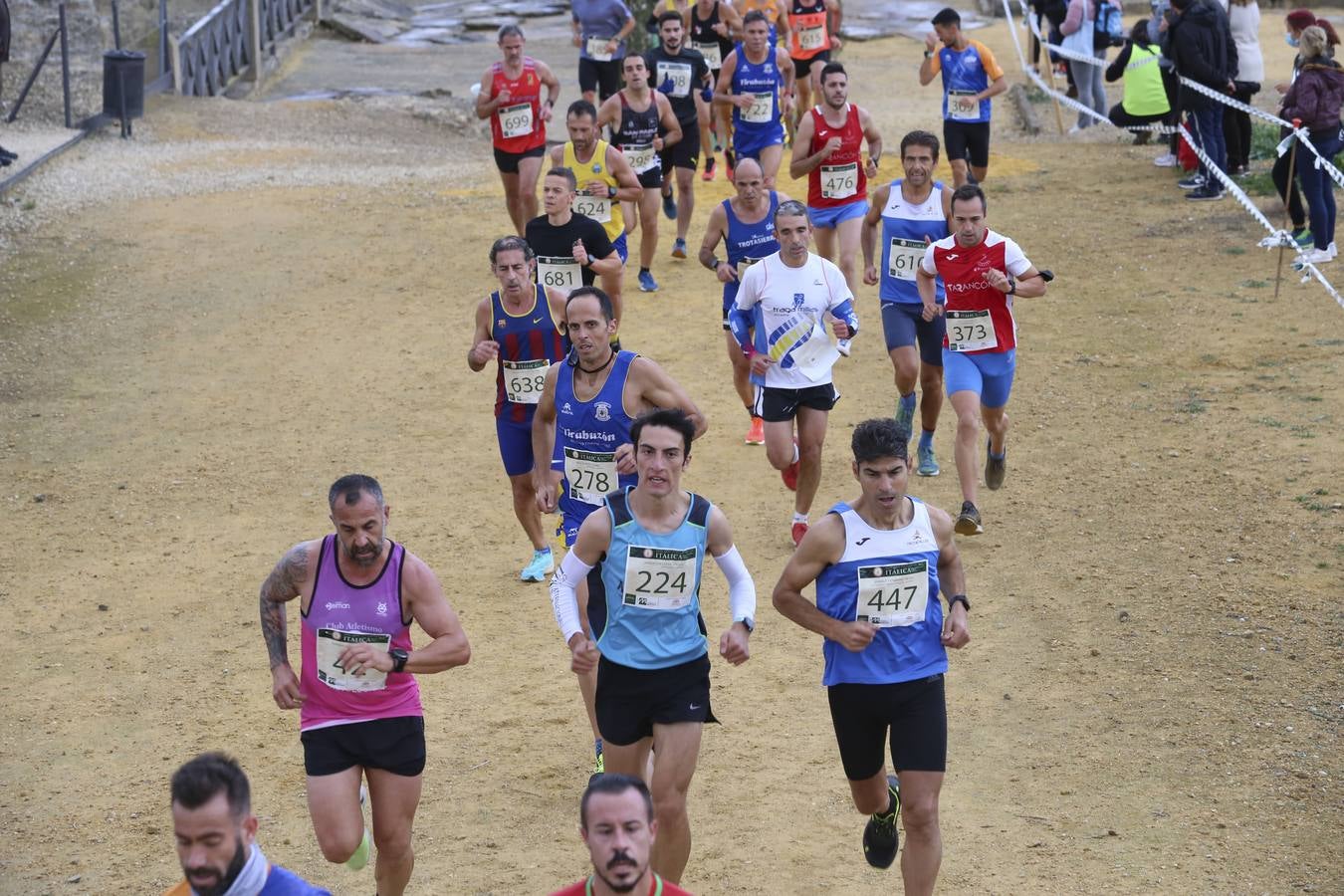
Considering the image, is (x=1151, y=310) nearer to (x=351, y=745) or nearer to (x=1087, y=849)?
(x=1087, y=849)

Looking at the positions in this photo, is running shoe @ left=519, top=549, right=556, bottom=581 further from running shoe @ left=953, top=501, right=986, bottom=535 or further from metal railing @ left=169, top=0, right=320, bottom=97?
metal railing @ left=169, top=0, right=320, bottom=97

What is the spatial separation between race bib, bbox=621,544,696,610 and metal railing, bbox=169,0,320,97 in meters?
19.8

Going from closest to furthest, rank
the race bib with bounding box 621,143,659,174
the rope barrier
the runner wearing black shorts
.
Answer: the rope barrier
the race bib with bounding box 621,143,659,174
the runner wearing black shorts

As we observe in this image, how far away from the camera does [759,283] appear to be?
9977 millimetres

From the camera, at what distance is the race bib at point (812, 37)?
60.8 ft

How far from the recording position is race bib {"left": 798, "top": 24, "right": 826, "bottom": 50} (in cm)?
1853

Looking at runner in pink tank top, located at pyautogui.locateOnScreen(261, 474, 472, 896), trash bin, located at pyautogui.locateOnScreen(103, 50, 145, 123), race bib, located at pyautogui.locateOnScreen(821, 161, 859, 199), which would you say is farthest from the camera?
trash bin, located at pyautogui.locateOnScreen(103, 50, 145, 123)

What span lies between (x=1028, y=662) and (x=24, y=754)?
502 centimetres

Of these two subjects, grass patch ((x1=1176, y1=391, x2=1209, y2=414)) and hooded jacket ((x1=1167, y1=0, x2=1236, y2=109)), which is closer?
grass patch ((x1=1176, y1=391, x2=1209, y2=414))

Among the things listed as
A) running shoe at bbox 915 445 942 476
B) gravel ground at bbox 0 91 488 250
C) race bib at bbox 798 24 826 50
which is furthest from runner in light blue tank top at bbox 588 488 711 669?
race bib at bbox 798 24 826 50

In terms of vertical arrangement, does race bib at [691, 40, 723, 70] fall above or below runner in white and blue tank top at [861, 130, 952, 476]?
above

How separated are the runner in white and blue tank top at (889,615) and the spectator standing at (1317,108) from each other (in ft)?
31.6

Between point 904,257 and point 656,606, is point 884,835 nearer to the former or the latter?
point 656,606

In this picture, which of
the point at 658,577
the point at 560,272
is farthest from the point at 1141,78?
the point at 658,577
